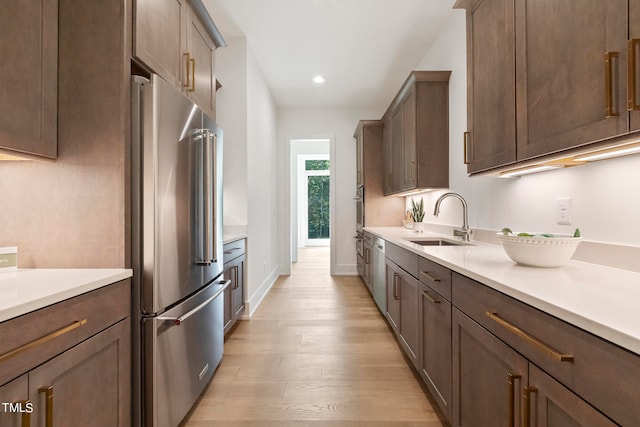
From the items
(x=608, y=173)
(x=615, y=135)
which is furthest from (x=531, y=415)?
(x=608, y=173)

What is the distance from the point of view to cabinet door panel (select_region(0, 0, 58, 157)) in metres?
→ 1.09

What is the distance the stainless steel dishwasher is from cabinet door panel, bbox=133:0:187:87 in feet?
7.55

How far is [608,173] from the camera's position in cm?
135

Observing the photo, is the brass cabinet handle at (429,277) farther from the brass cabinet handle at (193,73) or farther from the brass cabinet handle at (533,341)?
the brass cabinet handle at (193,73)

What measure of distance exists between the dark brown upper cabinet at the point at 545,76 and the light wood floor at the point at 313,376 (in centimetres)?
146

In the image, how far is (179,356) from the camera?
159 cm

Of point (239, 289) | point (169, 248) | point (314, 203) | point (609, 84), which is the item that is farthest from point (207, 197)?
point (314, 203)

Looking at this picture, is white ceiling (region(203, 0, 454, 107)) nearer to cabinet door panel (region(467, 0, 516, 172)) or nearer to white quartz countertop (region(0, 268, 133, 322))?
cabinet door panel (region(467, 0, 516, 172))

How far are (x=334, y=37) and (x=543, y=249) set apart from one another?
3.03m

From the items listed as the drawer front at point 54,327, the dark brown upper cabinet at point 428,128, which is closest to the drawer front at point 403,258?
the dark brown upper cabinet at point 428,128

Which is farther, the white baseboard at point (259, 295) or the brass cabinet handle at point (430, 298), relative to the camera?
the white baseboard at point (259, 295)

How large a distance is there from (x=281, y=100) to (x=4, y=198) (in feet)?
14.3

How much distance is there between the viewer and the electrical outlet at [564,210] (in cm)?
156

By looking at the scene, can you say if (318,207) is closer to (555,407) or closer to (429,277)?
(429,277)
